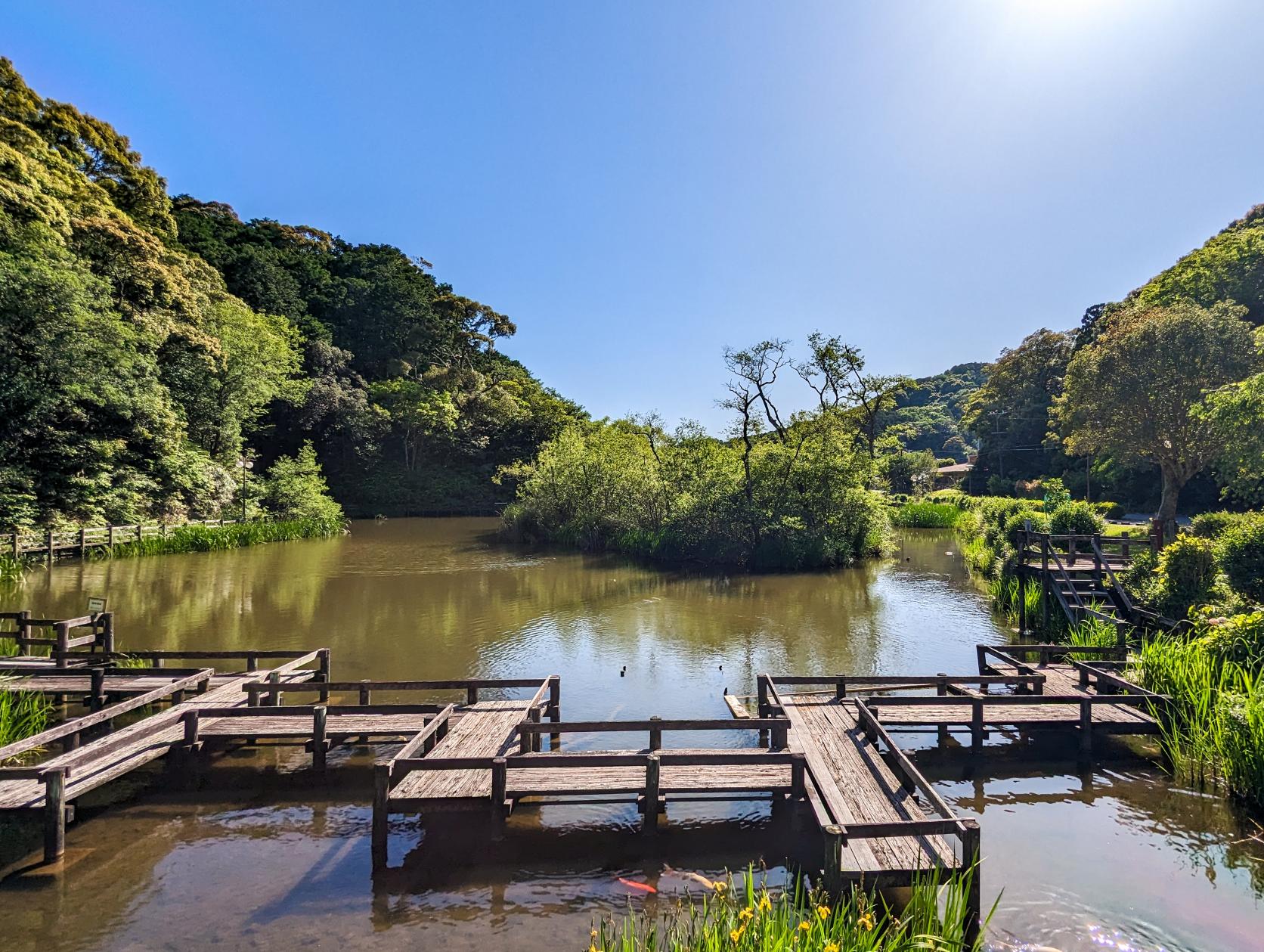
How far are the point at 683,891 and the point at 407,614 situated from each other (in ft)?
47.4

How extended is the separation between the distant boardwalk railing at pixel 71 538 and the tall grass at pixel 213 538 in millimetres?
226

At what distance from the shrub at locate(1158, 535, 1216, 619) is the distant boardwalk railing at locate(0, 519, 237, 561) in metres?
31.8

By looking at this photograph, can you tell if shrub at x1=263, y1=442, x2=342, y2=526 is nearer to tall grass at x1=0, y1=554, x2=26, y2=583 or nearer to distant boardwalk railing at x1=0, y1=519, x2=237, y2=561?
distant boardwalk railing at x1=0, y1=519, x2=237, y2=561

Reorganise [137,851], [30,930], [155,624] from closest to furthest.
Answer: [30,930] → [137,851] → [155,624]

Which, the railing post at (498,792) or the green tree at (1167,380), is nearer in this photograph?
the railing post at (498,792)

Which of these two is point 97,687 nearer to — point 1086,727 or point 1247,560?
point 1086,727

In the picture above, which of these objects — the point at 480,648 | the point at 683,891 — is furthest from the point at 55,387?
the point at 683,891

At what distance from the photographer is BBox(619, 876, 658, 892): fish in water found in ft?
19.1

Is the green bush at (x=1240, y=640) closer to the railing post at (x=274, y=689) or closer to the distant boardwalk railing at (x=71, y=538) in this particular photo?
the railing post at (x=274, y=689)

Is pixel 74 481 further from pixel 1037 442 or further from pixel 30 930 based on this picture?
pixel 1037 442

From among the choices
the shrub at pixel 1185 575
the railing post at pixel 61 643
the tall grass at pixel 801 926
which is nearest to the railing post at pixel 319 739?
the tall grass at pixel 801 926

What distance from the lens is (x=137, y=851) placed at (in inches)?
254

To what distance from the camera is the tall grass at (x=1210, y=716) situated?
702cm

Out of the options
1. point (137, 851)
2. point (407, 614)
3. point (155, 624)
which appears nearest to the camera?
point (137, 851)
